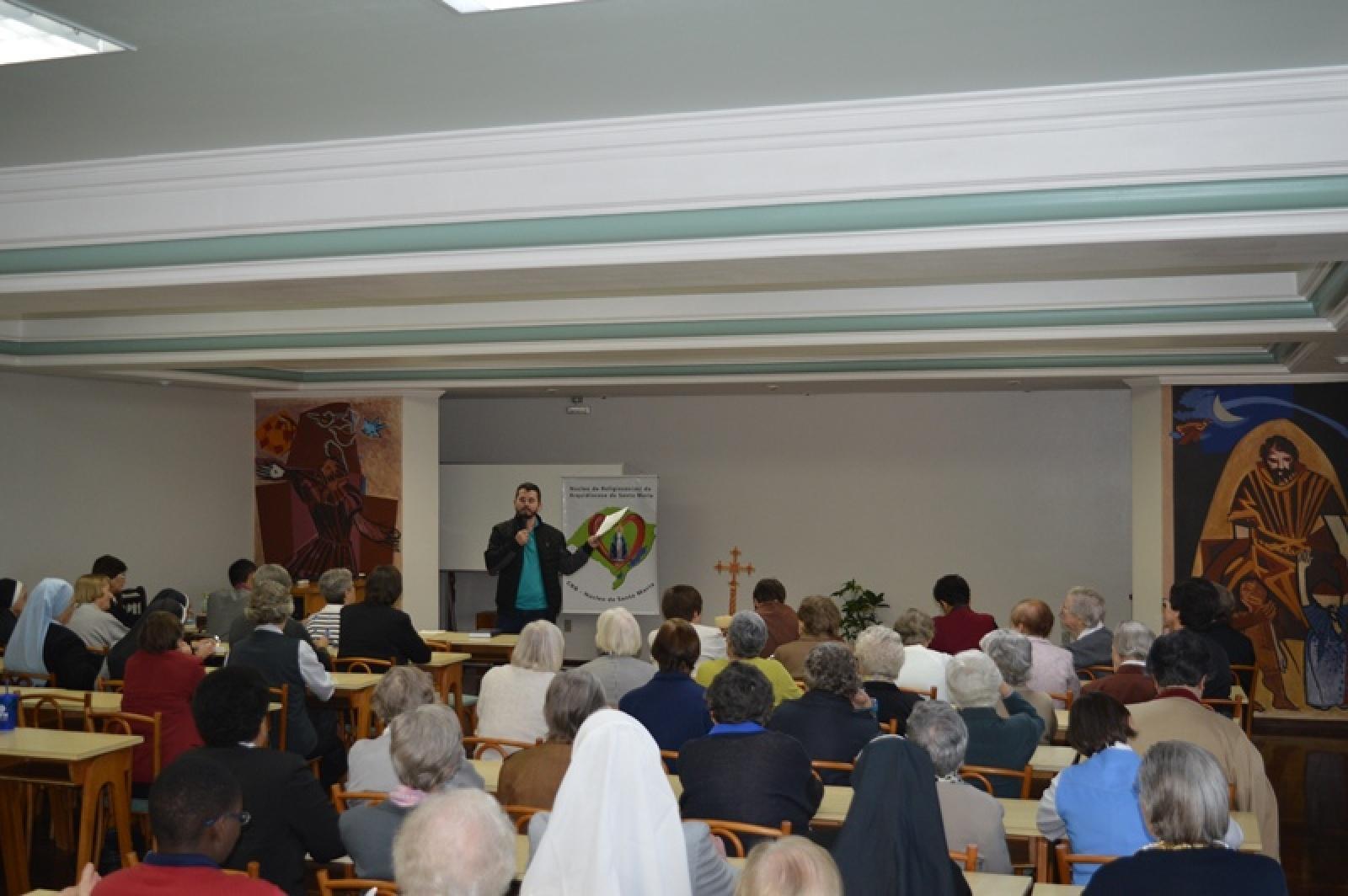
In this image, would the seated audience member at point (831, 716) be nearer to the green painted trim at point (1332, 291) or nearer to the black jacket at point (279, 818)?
the black jacket at point (279, 818)

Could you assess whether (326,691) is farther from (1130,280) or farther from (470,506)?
(470,506)

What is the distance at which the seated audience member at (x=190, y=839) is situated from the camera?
2615mm

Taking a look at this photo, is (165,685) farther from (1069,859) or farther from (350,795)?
(1069,859)

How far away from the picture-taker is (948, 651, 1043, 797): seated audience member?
4.79 m

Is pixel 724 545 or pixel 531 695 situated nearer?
pixel 531 695

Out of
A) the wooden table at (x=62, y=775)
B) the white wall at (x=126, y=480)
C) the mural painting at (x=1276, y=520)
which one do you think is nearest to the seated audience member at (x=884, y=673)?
the wooden table at (x=62, y=775)

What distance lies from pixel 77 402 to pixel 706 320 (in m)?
6.09

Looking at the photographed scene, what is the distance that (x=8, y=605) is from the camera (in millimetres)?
7613

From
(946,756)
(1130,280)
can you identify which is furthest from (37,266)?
(1130,280)

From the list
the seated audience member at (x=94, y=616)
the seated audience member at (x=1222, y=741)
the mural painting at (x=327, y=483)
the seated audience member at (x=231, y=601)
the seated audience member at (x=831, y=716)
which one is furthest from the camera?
the mural painting at (x=327, y=483)

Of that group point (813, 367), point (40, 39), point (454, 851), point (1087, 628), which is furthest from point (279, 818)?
point (813, 367)

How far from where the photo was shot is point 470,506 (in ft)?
43.3

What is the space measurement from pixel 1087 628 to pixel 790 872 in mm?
5591

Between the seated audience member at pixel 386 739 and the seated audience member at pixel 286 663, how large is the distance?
4.98ft
